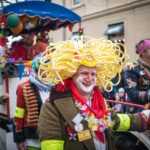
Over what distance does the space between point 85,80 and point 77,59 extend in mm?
158

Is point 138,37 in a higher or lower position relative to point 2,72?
higher

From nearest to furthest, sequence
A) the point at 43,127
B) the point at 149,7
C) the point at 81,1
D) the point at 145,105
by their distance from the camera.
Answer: the point at 43,127, the point at 145,105, the point at 149,7, the point at 81,1

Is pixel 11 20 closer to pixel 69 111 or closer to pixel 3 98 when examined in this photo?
pixel 3 98

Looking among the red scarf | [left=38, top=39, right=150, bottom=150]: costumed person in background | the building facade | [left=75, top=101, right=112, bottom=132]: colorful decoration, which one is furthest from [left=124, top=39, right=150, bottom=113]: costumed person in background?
the building facade

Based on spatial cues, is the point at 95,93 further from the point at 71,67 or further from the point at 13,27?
the point at 13,27

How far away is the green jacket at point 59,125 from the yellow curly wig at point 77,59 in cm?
20

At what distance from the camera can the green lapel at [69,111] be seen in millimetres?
2341

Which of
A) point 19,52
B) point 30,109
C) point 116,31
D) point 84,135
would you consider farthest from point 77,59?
point 116,31

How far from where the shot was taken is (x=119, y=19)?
17.4 meters

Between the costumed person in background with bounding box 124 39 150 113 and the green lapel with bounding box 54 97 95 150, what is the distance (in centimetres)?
121

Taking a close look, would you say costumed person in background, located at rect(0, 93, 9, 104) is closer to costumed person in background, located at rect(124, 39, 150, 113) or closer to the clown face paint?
costumed person in background, located at rect(124, 39, 150, 113)

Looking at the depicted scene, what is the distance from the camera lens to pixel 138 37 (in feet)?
52.9

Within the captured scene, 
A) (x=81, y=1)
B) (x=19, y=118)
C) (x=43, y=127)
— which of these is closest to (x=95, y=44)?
(x=43, y=127)

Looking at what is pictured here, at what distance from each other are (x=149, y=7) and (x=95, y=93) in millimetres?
13796
